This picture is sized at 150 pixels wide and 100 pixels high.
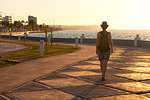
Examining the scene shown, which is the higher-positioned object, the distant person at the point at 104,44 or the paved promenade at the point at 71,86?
the distant person at the point at 104,44

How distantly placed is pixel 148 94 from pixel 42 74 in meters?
4.31

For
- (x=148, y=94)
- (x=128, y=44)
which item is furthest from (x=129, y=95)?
(x=128, y=44)

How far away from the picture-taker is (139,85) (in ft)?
22.7

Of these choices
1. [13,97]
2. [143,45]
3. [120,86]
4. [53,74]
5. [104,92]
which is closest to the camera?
[13,97]

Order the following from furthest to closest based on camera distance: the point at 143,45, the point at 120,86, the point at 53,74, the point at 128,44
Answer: the point at 128,44 < the point at 143,45 < the point at 53,74 < the point at 120,86

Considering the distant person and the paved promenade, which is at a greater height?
the distant person

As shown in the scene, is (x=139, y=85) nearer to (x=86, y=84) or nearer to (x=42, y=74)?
(x=86, y=84)

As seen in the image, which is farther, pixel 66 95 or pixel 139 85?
pixel 139 85

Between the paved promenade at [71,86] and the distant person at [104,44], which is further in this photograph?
the distant person at [104,44]

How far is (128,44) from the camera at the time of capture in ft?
90.7

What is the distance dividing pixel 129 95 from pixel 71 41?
Result: 98.8ft

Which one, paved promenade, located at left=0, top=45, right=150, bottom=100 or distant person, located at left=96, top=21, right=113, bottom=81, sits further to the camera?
distant person, located at left=96, top=21, right=113, bottom=81

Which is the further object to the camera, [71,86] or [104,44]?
[104,44]

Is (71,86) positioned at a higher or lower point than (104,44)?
lower
